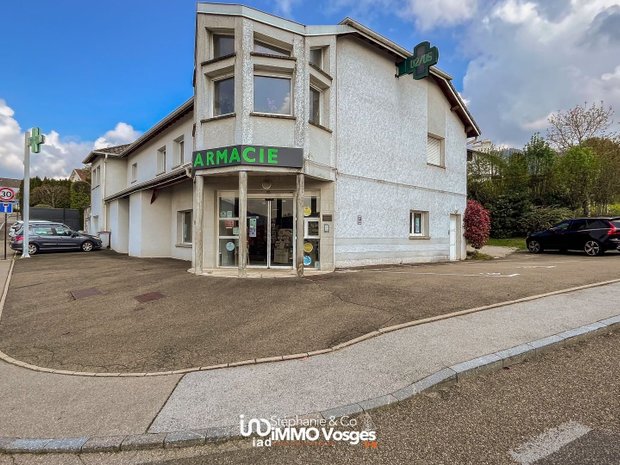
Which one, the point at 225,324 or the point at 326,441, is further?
the point at 225,324

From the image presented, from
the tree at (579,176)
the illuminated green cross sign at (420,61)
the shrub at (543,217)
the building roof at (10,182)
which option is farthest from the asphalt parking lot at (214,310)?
the building roof at (10,182)

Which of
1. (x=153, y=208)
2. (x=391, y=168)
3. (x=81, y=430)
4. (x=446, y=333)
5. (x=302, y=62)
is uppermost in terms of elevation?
(x=302, y=62)

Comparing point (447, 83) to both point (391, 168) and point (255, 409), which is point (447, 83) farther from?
point (255, 409)

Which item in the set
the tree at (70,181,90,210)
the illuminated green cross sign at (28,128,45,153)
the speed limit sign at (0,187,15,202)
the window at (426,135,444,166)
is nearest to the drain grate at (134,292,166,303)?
the window at (426,135,444,166)

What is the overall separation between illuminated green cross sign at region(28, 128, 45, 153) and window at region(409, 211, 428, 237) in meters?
17.2

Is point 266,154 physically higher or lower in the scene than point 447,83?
lower

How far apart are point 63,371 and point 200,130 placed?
780 cm

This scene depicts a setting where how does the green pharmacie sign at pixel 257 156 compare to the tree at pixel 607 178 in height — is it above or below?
below

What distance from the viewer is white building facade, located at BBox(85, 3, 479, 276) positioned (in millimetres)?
9883

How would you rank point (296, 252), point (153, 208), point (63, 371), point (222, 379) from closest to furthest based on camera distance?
point (222, 379), point (63, 371), point (296, 252), point (153, 208)

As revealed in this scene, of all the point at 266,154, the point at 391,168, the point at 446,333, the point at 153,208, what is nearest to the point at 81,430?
the point at 446,333

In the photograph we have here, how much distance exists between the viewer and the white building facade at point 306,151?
9883mm

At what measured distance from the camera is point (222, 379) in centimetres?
387

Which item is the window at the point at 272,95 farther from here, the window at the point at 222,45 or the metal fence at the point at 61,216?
the metal fence at the point at 61,216
